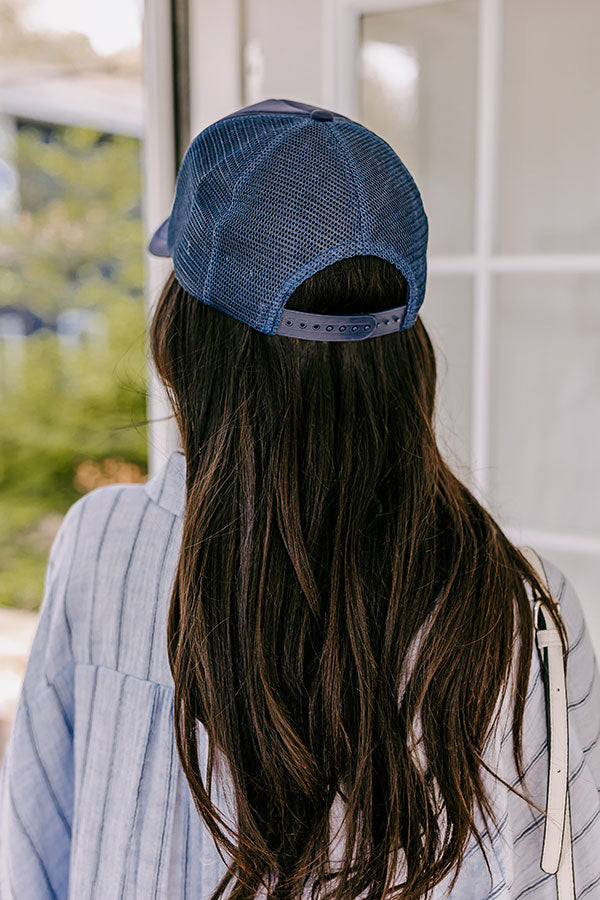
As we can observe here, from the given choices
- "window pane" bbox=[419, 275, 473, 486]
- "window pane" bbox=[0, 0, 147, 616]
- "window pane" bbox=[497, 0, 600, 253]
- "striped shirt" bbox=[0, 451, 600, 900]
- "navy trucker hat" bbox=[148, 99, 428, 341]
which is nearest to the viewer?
"navy trucker hat" bbox=[148, 99, 428, 341]

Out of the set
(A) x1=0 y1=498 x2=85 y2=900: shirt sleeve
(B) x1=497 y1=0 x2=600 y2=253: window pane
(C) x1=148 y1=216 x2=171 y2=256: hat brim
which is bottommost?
(A) x1=0 y1=498 x2=85 y2=900: shirt sleeve

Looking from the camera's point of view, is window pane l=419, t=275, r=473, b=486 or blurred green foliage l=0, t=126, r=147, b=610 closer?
window pane l=419, t=275, r=473, b=486

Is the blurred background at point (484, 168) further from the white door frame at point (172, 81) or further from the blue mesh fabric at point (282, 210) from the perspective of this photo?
the blue mesh fabric at point (282, 210)

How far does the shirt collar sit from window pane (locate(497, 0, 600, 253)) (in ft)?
2.34

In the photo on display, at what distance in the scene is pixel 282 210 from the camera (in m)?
0.58

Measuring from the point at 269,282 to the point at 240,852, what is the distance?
453mm

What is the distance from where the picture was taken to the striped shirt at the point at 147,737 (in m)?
0.71

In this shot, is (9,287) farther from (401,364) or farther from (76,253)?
(401,364)

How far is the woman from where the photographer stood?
0.59 m

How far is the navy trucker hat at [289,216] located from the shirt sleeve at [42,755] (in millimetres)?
284

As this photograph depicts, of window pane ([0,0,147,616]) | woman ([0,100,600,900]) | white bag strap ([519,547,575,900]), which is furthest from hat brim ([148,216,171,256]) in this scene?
window pane ([0,0,147,616])

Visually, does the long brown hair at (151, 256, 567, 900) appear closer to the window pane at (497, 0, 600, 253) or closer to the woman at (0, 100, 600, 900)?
the woman at (0, 100, 600, 900)

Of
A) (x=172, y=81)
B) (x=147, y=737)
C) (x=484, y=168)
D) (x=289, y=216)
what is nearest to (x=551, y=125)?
(x=484, y=168)

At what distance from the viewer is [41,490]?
4617 millimetres
